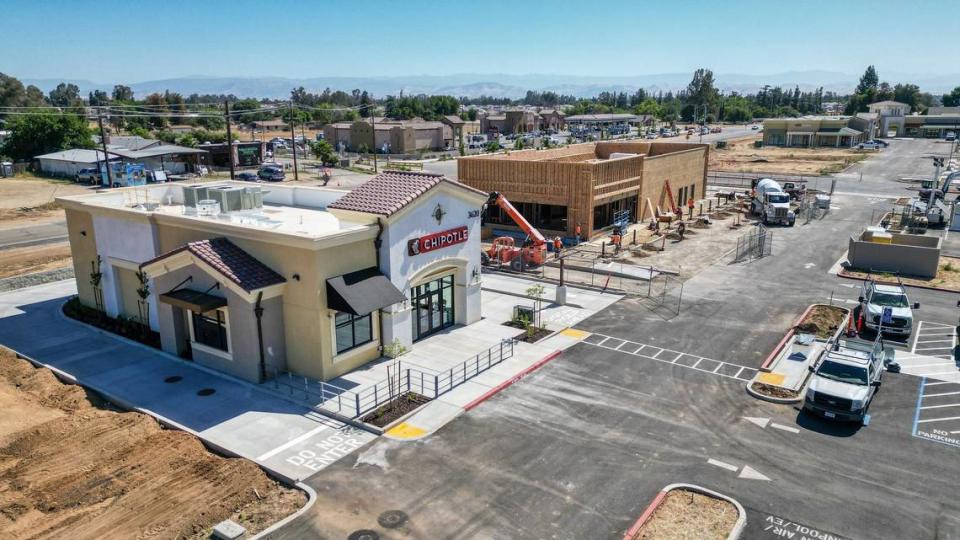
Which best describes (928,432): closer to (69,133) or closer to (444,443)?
(444,443)

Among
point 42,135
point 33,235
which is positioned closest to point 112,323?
point 33,235

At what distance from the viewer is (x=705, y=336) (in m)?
28.3

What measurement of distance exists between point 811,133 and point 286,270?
130 meters

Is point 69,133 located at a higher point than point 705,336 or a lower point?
higher

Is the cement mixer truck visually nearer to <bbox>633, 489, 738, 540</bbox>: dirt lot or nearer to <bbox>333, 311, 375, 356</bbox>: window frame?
<bbox>333, 311, 375, 356</bbox>: window frame

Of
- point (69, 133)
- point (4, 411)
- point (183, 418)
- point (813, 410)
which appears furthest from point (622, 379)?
point (69, 133)

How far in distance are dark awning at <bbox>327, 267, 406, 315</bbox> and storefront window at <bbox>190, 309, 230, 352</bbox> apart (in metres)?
4.57

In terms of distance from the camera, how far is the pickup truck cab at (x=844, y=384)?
1991cm

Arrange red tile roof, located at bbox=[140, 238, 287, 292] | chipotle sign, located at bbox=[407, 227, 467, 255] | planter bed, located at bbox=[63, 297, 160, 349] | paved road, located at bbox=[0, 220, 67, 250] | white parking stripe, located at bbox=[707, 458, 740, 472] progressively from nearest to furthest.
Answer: white parking stripe, located at bbox=[707, 458, 740, 472]
red tile roof, located at bbox=[140, 238, 287, 292]
chipotle sign, located at bbox=[407, 227, 467, 255]
planter bed, located at bbox=[63, 297, 160, 349]
paved road, located at bbox=[0, 220, 67, 250]

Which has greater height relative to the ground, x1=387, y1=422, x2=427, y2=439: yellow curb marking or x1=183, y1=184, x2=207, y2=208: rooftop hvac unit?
x1=183, y1=184, x2=207, y2=208: rooftop hvac unit

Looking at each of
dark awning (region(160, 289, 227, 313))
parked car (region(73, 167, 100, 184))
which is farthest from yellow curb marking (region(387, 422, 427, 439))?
parked car (region(73, 167, 100, 184))

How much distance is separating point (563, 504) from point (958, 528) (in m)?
9.13

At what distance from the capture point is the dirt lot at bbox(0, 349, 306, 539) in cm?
1517

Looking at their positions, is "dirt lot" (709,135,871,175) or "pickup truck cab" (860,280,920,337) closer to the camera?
"pickup truck cab" (860,280,920,337)
